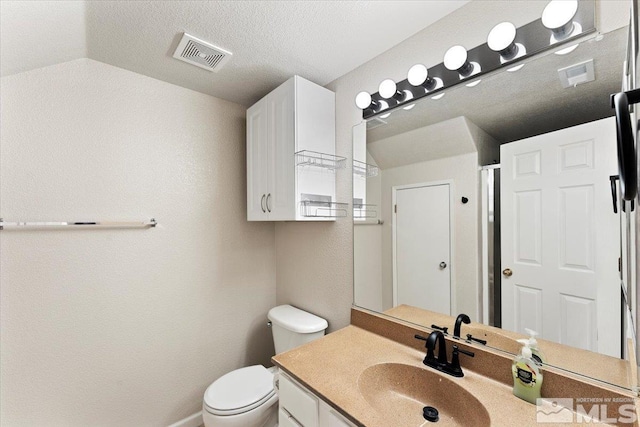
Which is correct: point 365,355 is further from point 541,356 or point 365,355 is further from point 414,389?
point 541,356

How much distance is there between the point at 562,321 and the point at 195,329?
1.96m

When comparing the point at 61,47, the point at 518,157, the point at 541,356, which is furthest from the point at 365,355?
the point at 61,47

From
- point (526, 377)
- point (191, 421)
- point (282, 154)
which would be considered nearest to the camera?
point (526, 377)

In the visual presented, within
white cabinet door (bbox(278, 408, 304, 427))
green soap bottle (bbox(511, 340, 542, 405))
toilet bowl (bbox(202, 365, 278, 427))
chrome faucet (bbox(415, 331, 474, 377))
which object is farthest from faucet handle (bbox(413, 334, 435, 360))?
toilet bowl (bbox(202, 365, 278, 427))

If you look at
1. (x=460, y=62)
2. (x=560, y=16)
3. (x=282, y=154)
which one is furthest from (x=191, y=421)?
(x=560, y=16)

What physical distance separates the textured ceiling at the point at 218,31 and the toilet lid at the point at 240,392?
1.88 meters

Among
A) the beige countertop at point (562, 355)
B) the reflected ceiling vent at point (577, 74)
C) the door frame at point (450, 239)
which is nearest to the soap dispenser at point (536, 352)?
the beige countertop at point (562, 355)

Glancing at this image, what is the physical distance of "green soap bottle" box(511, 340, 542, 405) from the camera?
2.81ft

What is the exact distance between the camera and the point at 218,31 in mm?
1280

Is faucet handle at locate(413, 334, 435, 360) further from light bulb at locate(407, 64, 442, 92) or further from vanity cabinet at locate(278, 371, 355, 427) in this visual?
light bulb at locate(407, 64, 442, 92)

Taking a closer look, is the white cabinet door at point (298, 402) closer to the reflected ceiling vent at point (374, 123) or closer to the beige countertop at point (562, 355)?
the beige countertop at point (562, 355)

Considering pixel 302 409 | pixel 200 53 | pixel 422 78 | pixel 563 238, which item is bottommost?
pixel 302 409

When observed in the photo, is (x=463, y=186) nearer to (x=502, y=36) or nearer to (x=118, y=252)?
(x=502, y=36)

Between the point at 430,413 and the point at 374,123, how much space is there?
52.0 inches
